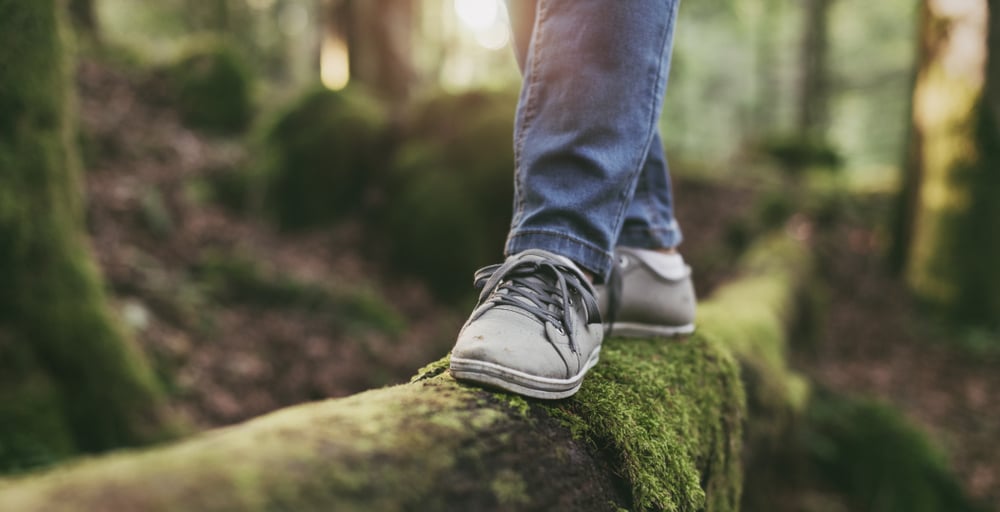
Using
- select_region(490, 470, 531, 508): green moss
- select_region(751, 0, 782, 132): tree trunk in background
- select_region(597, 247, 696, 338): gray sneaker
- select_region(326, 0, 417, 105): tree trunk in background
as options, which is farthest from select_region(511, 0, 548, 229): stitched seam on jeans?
select_region(751, 0, 782, 132): tree trunk in background

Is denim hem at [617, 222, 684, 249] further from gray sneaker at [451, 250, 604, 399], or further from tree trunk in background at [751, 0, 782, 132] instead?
tree trunk in background at [751, 0, 782, 132]

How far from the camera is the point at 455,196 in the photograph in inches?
289

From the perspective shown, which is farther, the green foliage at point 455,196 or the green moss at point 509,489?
the green foliage at point 455,196

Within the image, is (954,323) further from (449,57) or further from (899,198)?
(449,57)

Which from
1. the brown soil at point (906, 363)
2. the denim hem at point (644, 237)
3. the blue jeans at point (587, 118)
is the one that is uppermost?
the blue jeans at point (587, 118)

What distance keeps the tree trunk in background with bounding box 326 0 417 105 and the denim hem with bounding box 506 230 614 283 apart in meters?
8.95

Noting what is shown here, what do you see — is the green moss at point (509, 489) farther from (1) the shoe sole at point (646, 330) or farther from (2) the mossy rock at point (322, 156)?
(2) the mossy rock at point (322, 156)

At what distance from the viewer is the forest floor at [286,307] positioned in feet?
15.3

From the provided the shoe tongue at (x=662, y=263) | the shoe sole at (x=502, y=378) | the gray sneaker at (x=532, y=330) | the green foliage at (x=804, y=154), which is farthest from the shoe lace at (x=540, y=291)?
the green foliage at (x=804, y=154)

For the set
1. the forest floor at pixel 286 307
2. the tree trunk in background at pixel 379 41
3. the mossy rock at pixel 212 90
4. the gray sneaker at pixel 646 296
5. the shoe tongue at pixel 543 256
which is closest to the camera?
the shoe tongue at pixel 543 256

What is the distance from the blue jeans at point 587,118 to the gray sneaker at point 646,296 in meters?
0.31

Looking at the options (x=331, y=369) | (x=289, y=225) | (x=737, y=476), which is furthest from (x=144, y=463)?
(x=289, y=225)

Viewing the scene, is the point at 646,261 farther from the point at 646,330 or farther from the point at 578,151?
the point at 578,151

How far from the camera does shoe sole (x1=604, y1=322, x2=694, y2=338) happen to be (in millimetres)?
2091
